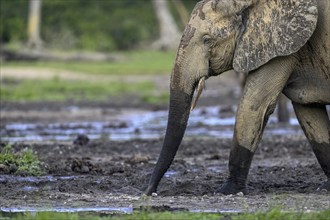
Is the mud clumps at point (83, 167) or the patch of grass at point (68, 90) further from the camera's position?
the patch of grass at point (68, 90)

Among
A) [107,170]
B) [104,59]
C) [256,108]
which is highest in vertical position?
[256,108]

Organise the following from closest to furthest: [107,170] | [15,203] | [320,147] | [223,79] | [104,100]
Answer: [15,203]
[320,147]
[107,170]
[104,100]
[223,79]

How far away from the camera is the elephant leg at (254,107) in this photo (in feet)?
38.2

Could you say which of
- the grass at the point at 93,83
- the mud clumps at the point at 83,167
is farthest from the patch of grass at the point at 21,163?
the grass at the point at 93,83

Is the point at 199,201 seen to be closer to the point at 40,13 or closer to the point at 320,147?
the point at 320,147

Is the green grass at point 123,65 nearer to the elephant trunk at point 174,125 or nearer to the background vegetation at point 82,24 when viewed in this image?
the background vegetation at point 82,24

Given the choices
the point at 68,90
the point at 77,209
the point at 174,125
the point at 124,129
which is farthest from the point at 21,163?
the point at 68,90

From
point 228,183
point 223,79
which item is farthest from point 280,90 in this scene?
point 223,79

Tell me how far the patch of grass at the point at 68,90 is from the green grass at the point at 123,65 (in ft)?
11.1

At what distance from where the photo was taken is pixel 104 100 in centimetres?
2902

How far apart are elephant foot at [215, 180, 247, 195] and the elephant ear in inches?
45.9

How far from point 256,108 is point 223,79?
90.2 feet

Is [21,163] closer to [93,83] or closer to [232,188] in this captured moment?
[232,188]

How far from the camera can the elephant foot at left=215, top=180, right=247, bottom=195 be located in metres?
11.8
